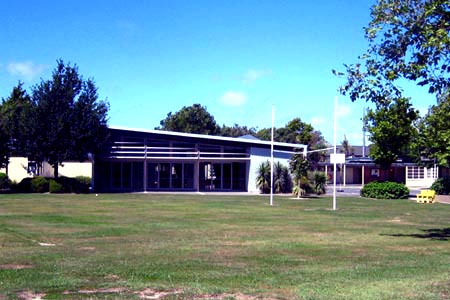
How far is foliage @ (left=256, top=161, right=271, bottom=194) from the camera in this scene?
172ft

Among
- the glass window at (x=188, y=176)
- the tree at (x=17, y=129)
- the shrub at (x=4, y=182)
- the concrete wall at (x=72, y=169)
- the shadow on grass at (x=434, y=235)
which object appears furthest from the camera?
the concrete wall at (x=72, y=169)

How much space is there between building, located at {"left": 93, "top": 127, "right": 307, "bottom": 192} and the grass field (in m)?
29.1

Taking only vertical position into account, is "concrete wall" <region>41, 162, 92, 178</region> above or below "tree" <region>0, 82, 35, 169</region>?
below

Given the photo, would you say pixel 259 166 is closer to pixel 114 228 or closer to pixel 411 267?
pixel 114 228

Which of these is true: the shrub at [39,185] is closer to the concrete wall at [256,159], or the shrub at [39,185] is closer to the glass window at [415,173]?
the concrete wall at [256,159]

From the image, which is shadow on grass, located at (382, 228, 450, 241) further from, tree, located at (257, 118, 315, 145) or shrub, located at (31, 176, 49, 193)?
tree, located at (257, 118, 315, 145)

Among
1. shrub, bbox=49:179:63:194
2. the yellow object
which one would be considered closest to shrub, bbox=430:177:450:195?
the yellow object

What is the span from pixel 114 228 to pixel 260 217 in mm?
7866

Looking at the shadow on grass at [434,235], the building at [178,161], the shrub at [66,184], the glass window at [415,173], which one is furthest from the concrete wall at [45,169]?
the shadow on grass at [434,235]

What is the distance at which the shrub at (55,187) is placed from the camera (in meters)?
49.2

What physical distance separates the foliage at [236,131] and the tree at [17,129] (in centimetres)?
5883

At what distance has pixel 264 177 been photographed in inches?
A: 2072

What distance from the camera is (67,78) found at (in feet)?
167

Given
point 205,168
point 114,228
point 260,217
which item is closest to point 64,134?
point 205,168
